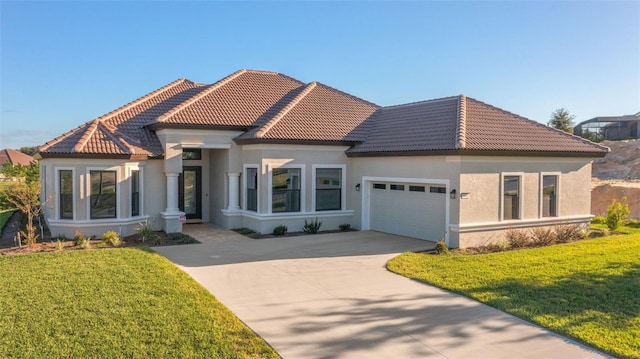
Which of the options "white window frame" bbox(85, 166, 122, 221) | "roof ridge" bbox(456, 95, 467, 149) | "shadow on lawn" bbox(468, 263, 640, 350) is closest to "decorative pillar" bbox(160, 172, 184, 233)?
"white window frame" bbox(85, 166, 122, 221)

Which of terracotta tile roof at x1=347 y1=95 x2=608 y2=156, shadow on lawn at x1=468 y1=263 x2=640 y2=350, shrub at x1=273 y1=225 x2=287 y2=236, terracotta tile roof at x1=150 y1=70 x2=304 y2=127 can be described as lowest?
shadow on lawn at x1=468 y1=263 x2=640 y2=350

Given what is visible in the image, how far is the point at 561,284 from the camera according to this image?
1057cm

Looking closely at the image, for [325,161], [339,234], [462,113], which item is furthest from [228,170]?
[462,113]

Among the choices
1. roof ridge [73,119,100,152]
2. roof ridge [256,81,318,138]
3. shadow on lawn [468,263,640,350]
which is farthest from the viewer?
roof ridge [256,81,318,138]

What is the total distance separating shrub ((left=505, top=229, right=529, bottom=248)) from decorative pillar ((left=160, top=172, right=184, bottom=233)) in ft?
39.2

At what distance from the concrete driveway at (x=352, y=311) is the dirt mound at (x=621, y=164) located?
1797 inches

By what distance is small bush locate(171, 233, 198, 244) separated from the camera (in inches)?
653

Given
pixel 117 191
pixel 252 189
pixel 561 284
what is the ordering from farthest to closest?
1. pixel 252 189
2. pixel 117 191
3. pixel 561 284

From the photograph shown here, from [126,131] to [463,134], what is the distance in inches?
516

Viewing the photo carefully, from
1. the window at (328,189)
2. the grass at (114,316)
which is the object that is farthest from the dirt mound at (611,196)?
the grass at (114,316)

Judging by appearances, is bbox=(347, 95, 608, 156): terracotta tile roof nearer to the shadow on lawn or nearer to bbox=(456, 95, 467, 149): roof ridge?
bbox=(456, 95, 467, 149): roof ridge

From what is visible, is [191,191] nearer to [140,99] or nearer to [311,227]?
[140,99]

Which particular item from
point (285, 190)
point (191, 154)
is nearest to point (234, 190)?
point (285, 190)

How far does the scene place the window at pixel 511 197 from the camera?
16.5 metres
